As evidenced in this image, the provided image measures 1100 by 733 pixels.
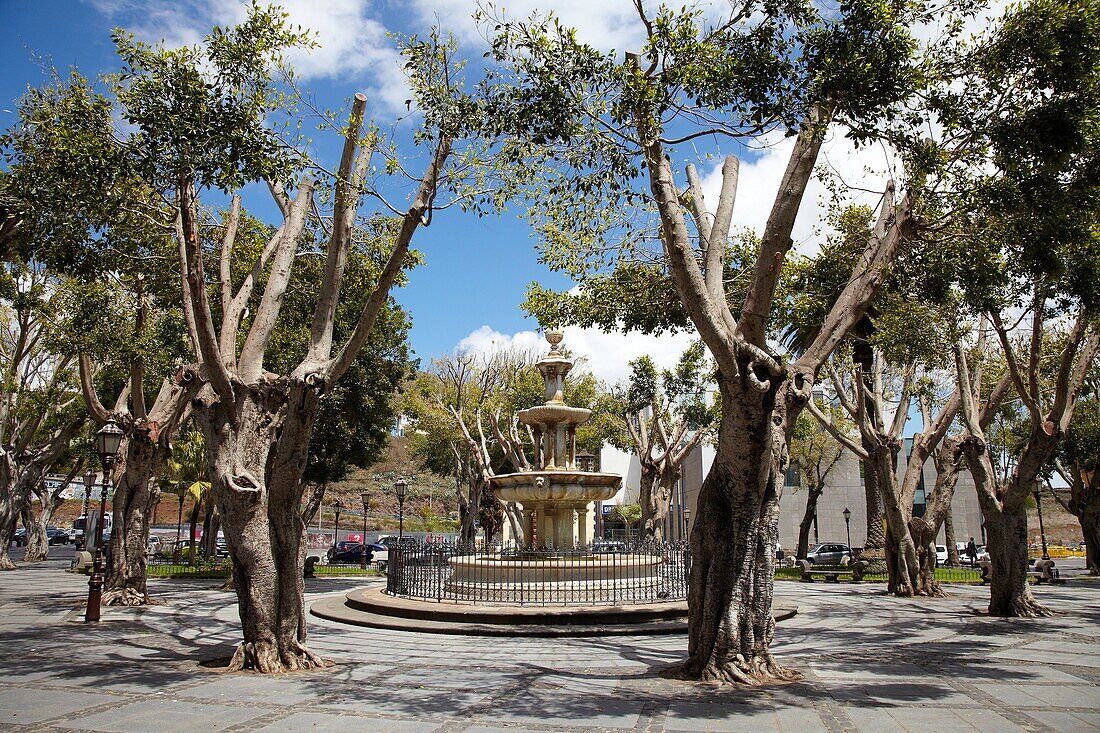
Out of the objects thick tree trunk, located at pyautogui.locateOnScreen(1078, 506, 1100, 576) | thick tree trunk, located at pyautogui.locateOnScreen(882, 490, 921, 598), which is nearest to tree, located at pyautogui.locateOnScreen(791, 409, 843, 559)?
thick tree trunk, located at pyautogui.locateOnScreen(1078, 506, 1100, 576)

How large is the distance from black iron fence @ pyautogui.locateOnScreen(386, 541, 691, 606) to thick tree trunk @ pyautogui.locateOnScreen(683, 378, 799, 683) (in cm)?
583

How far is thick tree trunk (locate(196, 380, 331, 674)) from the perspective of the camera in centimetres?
845

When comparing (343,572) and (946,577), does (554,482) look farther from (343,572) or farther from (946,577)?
(946,577)

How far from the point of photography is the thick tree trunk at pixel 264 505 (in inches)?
333

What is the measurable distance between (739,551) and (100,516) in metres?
11.5

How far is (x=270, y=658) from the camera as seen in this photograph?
27.7 ft

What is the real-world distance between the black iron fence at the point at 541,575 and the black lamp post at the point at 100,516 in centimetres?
542

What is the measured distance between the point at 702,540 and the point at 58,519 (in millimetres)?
101939

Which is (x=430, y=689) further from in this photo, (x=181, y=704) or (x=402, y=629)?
A: (x=402, y=629)

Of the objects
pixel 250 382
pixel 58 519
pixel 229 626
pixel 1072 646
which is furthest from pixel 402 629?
pixel 58 519

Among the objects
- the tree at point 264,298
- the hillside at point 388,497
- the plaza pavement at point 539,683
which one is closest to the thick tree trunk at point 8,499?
the plaza pavement at point 539,683

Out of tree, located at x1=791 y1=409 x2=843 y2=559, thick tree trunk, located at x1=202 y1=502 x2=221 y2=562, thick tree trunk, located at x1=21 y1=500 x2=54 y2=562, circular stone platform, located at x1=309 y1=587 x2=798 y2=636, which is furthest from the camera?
thick tree trunk, located at x1=21 y1=500 x2=54 y2=562

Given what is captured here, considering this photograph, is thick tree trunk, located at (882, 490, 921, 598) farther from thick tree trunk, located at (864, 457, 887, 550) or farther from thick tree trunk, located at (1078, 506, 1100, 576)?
thick tree trunk, located at (1078, 506, 1100, 576)

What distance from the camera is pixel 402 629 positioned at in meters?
12.6
